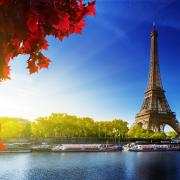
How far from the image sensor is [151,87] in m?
129

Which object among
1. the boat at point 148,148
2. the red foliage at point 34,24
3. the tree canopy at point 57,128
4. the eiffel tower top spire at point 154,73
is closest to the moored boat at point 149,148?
the boat at point 148,148

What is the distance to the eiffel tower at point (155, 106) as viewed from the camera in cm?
12219

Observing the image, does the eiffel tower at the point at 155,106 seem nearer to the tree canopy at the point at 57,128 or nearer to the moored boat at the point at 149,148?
the tree canopy at the point at 57,128

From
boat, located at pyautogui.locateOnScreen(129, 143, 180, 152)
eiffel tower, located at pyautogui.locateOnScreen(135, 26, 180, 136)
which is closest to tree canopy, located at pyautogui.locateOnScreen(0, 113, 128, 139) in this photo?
eiffel tower, located at pyautogui.locateOnScreen(135, 26, 180, 136)

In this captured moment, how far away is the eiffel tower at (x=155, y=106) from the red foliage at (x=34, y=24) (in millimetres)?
118477

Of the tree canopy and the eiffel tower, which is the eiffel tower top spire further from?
the tree canopy

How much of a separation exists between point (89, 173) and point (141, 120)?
281 ft

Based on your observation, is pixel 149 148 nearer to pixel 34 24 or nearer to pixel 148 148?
pixel 148 148

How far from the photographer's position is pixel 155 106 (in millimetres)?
124938

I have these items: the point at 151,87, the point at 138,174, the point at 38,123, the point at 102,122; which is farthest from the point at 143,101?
the point at 138,174

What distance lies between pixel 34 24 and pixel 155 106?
12409 centimetres

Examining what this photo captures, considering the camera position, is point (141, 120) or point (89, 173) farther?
point (141, 120)

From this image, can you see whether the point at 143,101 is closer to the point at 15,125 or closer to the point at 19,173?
the point at 15,125

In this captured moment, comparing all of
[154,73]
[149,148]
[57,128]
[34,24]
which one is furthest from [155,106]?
[34,24]
